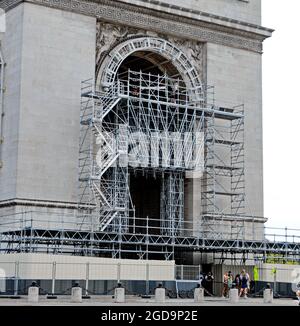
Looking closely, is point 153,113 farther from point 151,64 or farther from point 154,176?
point 151,64

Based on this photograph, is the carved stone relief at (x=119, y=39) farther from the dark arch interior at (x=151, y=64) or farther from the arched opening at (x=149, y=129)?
the dark arch interior at (x=151, y=64)

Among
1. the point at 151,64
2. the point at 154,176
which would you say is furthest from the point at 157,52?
the point at 154,176

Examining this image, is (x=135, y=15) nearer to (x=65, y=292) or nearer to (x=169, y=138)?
(x=169, y=138)

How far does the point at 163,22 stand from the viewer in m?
59.8

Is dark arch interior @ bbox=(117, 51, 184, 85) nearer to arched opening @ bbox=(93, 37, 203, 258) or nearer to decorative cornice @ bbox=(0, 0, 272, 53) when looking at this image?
arched opening @ bbox=(93, 37, 203, 258)

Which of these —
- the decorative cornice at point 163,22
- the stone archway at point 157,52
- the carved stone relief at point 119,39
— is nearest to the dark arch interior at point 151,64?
the stone archway at point 157,52

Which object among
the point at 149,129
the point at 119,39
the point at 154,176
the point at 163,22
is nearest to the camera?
the point at 149,129

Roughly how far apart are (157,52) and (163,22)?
2197 mm

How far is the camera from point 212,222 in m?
59.6

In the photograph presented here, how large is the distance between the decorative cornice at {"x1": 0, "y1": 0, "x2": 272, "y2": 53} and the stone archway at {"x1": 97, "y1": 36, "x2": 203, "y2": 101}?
1009mm
